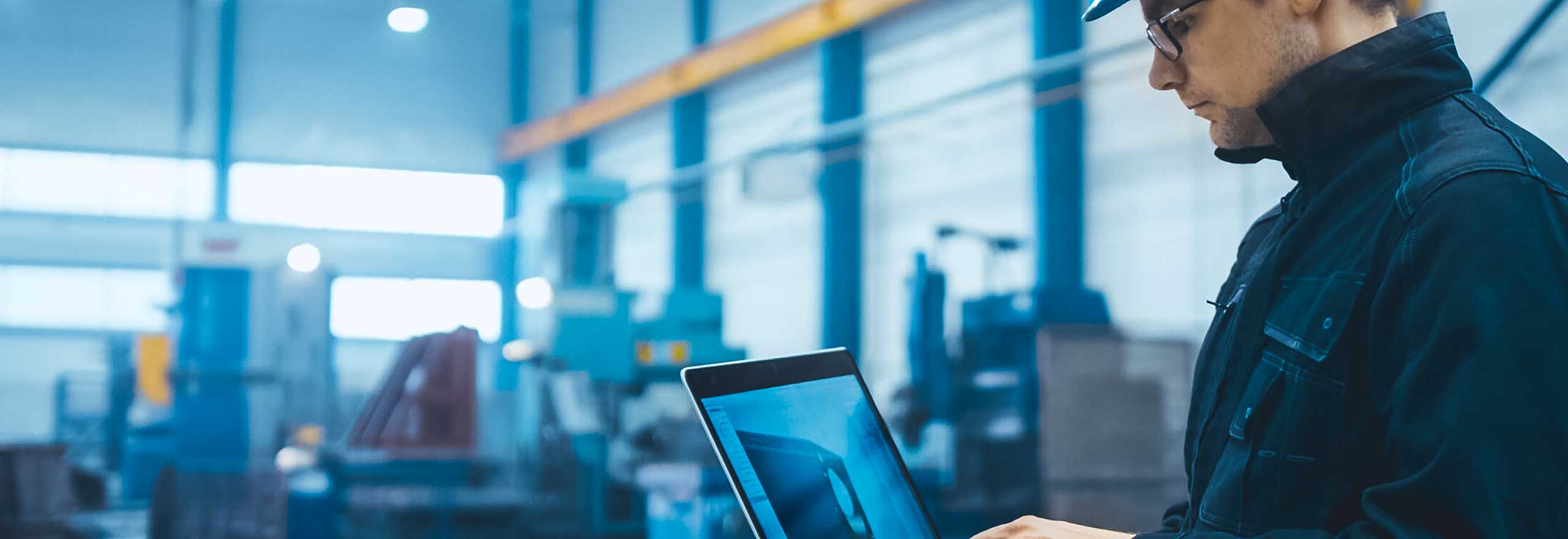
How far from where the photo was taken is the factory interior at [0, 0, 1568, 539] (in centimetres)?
500

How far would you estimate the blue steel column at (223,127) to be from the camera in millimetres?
8281

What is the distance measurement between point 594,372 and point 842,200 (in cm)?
223

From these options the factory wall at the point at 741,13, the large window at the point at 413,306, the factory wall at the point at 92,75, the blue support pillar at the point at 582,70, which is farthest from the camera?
the blue support pillar at the point at 582,70

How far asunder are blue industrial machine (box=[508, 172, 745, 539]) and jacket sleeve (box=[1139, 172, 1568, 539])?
5.18m

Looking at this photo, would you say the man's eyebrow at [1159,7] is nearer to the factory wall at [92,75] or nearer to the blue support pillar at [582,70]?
the factory wall at [92,75]

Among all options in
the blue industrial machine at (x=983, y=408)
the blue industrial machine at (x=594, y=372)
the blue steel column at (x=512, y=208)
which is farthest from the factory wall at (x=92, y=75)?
the blue industrial machine at (x=983, y=408)

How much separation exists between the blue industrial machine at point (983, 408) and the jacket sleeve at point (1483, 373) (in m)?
4.11

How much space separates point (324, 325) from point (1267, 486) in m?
6.07

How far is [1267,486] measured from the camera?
904 mm

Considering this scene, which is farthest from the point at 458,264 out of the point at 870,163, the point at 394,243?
the point at 870,163

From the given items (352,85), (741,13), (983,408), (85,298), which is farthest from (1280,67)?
(352,85)

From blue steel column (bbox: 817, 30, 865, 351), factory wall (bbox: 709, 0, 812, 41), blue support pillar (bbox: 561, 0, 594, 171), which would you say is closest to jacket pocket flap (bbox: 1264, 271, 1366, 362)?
blue steel column (bbox: 817, 30, 865, 351)

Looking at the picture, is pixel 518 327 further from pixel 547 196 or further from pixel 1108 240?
pixel 1108 240

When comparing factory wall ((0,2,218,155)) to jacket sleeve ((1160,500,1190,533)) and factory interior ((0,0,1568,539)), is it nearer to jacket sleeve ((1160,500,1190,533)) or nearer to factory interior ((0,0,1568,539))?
factory interior ((0,0,1568,539))
